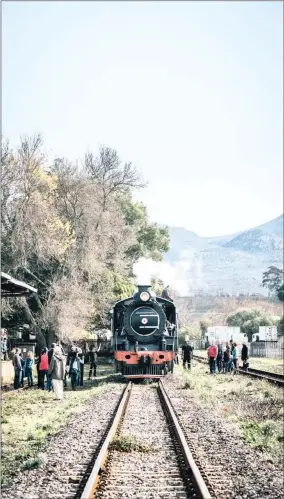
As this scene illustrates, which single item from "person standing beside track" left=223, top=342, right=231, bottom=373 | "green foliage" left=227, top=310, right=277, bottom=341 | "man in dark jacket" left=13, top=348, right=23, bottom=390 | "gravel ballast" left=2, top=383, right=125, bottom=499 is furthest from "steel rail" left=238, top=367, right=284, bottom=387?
"green foliage" left=227, top=310, right=277, bottom=341

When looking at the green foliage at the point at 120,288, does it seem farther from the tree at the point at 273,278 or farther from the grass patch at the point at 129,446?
the tree at the point at 273,278

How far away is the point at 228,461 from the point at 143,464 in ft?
4.51

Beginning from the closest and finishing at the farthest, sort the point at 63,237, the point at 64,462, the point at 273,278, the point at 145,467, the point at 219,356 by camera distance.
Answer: the point at 145,467 → the point at 64,462 → the point at 219,356 → the point at 63,237 → the point at 273,278

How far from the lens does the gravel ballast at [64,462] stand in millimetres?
8555

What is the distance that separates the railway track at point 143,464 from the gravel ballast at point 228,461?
253 mm

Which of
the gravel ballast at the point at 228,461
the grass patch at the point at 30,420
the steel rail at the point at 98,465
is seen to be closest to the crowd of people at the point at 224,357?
the grass patch at the point at 30,420

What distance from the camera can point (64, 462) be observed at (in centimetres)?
1024

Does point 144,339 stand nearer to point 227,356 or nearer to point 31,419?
point 227,356

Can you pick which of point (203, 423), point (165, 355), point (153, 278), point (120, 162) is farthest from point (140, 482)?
point (153, 278)

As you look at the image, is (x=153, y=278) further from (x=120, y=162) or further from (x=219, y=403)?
(x=219, y=403)

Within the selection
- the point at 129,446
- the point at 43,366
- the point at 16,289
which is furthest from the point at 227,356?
the point at 129,446

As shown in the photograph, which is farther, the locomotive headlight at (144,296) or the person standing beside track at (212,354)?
the person standing beside track at (212,354)

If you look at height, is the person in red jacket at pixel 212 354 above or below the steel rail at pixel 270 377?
above

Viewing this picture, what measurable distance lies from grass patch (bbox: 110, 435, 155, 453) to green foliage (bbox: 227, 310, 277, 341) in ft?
217
